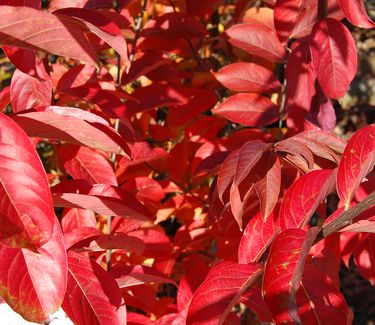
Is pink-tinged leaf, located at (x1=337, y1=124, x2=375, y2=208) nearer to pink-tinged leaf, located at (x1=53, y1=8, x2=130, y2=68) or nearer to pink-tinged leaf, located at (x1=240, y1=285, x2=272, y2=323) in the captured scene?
pink-tinged leaf, located at (x1=240, y1=285, x2=272, y2=323)

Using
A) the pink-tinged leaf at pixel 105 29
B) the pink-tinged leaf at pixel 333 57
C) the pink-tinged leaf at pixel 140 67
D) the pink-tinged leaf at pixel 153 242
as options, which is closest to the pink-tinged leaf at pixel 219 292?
the pink-tinged leaf at pixel 105 29

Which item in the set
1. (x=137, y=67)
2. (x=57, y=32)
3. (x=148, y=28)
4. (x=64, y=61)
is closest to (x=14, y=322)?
(x=57, y=32)

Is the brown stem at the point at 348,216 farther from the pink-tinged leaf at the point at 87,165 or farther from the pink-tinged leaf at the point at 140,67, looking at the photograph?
the pink-tinged leaf at the point at 140,67

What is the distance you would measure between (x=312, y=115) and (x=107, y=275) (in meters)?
0.68

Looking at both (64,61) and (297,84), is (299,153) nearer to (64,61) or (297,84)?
(297,84)

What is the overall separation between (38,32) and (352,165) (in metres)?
0.47

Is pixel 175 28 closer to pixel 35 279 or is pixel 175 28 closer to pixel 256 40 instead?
pixel 256 40

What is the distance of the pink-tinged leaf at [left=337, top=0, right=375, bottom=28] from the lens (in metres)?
1.12

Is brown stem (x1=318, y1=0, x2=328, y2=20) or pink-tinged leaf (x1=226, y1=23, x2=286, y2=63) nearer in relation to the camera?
brown stem (x1=318, y1=0, x2=328, y2=20)

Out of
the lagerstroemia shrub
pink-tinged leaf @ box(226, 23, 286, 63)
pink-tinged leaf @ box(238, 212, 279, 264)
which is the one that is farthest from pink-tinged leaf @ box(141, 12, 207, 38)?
pink-tinged leaf @ box(238, 212, 279, 264)

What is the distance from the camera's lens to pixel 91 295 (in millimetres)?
999

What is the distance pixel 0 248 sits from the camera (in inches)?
32.9

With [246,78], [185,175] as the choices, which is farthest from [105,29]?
[185,175]

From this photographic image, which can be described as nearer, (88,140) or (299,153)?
(88,140)
